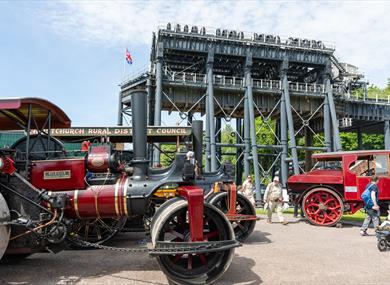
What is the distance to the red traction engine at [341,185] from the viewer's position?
9773 mm

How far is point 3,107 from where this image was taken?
14.3ft

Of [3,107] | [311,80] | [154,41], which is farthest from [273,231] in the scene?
[311,80]

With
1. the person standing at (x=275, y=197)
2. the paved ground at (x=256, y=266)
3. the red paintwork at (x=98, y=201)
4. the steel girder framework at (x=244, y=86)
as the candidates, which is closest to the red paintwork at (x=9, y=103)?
the red paintwork at (x=98, y=201)

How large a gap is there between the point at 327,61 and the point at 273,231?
818 inches

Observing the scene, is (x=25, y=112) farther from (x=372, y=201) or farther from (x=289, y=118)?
(x=289, y=118)

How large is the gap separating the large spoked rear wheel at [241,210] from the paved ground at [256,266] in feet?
0.98

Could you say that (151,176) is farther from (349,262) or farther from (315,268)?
(349,262)

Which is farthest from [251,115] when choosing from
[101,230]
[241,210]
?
[101,230]

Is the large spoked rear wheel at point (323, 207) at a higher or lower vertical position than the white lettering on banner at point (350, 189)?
lower

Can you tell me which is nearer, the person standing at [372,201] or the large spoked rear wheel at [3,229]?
the large spoked rear wheel at [3,229]

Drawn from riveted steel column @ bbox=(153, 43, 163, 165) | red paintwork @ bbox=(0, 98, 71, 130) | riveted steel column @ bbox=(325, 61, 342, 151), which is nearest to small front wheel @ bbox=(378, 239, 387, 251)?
red paintwork @ bbox=(0, 98, 71, 130)

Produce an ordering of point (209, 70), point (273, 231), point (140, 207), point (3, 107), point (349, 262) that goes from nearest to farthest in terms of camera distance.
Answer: point (3, 107), point (140, 207), point (349, 262), point (273, 231), point (209, 70)

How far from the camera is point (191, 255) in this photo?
175 inches

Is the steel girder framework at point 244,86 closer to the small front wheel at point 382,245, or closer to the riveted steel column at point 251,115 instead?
the riveted steel column at point 251,115
